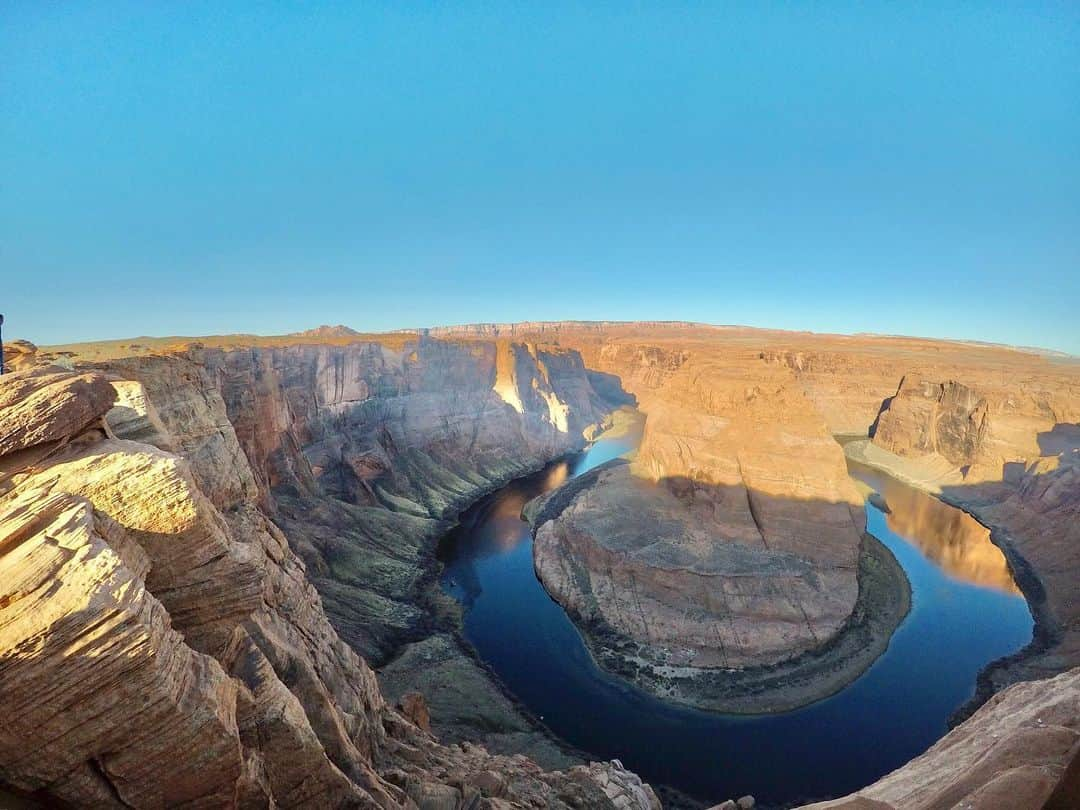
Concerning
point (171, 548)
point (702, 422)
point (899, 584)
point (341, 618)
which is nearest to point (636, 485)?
point (702, 422)

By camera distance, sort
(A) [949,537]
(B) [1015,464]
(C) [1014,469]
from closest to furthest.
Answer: (A) [949,537], (C) [1014,469], (B) [1015,464]

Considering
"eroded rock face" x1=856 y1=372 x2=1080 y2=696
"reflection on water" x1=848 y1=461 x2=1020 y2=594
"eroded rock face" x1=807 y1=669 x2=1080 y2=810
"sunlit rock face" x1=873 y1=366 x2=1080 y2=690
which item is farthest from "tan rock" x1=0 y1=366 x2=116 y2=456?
"reflection on water" x1=848 y1=461 x2=1020 y2=594

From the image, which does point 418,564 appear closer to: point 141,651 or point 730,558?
point 730,558

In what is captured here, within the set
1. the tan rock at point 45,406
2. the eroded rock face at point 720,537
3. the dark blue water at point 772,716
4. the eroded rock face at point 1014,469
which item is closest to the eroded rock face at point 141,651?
the tan rock at point 45,406

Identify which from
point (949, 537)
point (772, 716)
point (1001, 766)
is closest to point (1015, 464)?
point (949, 537)

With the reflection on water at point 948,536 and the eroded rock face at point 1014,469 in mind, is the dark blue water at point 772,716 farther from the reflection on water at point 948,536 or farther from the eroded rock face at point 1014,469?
the eroded rock face at point 1014,469

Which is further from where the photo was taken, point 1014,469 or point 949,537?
point 1014,469

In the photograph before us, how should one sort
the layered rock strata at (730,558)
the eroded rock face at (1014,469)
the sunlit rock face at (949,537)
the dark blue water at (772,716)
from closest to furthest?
the dark blue water at (772,716), the layered rock strata at (730,558), the eroded rock face at (1014,469), the sunlit rock face at (949,537)

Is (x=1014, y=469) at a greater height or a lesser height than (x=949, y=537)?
greater
